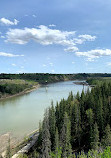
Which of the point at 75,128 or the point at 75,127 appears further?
the point at 75,127

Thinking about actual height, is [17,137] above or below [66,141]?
below

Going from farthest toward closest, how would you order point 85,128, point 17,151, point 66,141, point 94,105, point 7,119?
point 7,119 → point 94,105 → point 85,128 → point 17,151 → point 66,141

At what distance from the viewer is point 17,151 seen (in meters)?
26.9

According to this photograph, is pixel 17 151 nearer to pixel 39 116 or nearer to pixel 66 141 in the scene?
pixel 66 141

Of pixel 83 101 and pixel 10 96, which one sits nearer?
pixel 83 101

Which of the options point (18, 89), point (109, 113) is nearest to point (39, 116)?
point (109, 113)

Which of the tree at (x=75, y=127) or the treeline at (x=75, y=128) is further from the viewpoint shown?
the tree at (x=75, y=127)

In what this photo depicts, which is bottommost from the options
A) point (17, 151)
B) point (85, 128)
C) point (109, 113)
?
point (17, 151)

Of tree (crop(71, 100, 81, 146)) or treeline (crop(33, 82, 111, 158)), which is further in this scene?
tree (crop(71, 100, 81, 146))

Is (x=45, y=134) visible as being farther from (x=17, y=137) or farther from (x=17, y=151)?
(x=17, y=137)

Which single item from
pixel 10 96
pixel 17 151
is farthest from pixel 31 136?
pixel 10 96

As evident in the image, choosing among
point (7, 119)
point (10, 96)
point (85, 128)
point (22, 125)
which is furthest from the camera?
point (10, 96)

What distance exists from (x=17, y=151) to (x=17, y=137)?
630 cm

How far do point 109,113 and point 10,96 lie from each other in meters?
60.9
